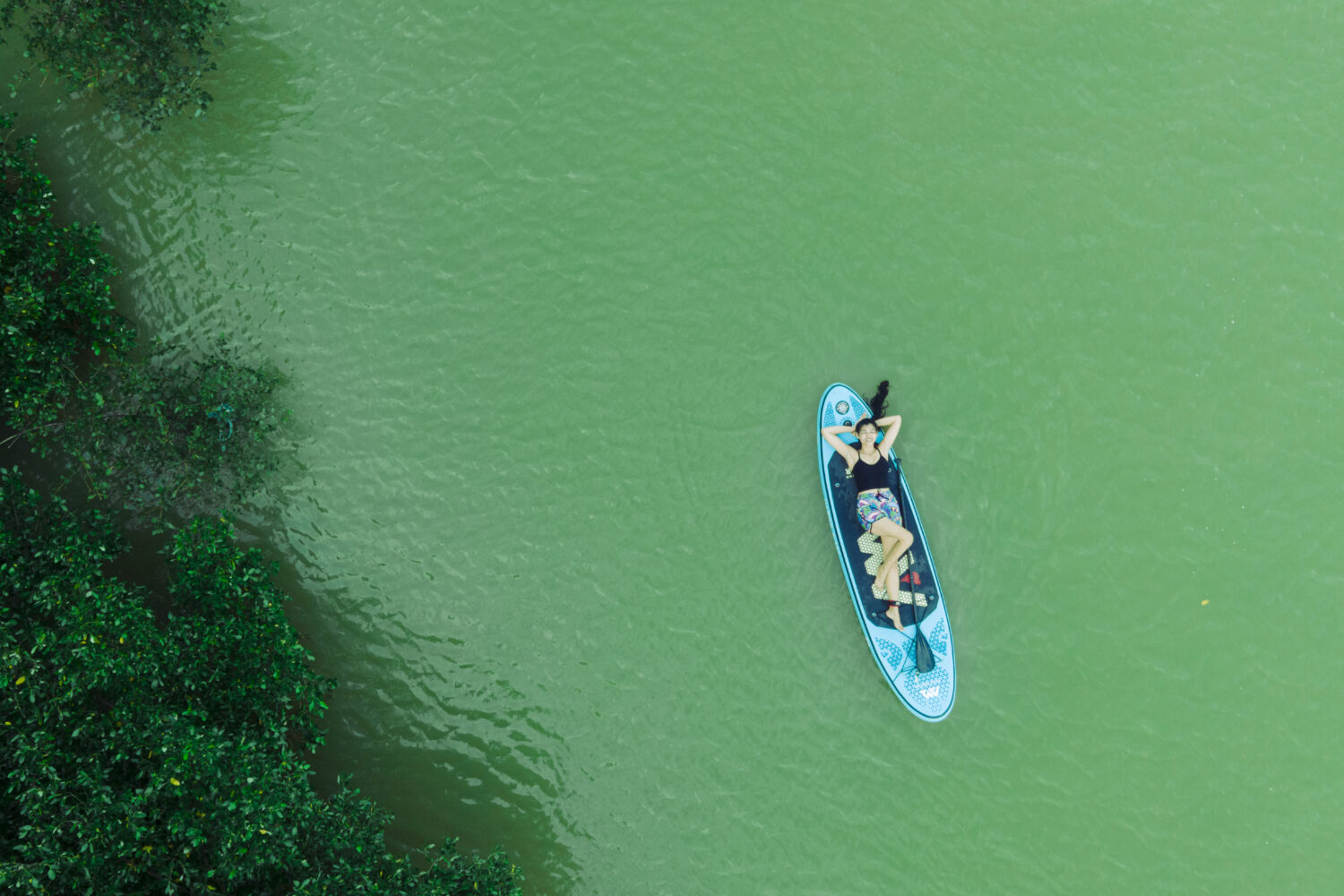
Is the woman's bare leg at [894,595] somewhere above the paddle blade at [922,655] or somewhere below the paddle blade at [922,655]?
above

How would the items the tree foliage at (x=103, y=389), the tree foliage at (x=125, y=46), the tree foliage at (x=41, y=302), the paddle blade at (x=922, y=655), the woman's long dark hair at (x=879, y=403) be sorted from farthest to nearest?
the woman's long dark hair at (x=879, y=403), the paddle blade at (x=922, y=655), the tree foliage at (x=125, y=46), the tree foliage at (x=103, y=389), the tree foliage at (x=41, y=302)

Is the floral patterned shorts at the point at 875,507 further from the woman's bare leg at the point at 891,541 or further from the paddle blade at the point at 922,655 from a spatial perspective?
the paddle blade at the point at 922,655

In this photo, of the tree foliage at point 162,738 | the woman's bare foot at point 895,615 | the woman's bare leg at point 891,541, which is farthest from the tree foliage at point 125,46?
the woman's bare foot at point 895,615

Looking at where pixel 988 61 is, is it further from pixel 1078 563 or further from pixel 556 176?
pixel 1078 563

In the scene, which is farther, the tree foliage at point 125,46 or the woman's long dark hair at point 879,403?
the woman's long dark hair at point 879,403

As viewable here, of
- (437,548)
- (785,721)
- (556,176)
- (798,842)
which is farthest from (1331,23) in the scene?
(437,548)
